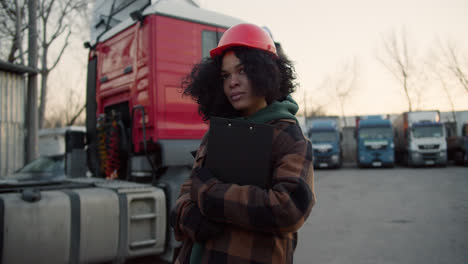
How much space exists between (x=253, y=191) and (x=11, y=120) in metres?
9.82

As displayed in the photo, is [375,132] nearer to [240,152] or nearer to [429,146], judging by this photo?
[429,146]

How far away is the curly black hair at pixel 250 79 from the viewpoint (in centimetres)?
161

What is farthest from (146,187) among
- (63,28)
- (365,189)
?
(63,28)

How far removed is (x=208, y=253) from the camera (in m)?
1.42

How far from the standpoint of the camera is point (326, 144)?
70.9ft

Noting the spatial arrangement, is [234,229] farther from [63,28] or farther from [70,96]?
[70,96]

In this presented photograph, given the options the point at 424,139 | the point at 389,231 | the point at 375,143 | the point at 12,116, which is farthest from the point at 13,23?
the point at 424,139

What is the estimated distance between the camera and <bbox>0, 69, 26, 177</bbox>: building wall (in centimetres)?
905

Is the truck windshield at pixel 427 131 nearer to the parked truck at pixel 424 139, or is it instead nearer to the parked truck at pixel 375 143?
the parked truck at pixel 424 139

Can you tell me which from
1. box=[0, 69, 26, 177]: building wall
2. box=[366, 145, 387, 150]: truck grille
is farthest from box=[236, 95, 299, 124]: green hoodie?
box=[366, 145, 387, 150]: truck grille

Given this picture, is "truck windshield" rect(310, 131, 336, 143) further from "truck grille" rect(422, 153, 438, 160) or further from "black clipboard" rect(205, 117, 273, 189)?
"black clipboard" rect(205, 117, 273, 189)

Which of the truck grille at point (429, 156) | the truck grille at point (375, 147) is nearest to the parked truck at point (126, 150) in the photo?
the truck grille at point (375, 147)

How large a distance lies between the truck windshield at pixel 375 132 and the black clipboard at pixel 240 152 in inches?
830

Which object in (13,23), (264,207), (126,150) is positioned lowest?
(264,207)
